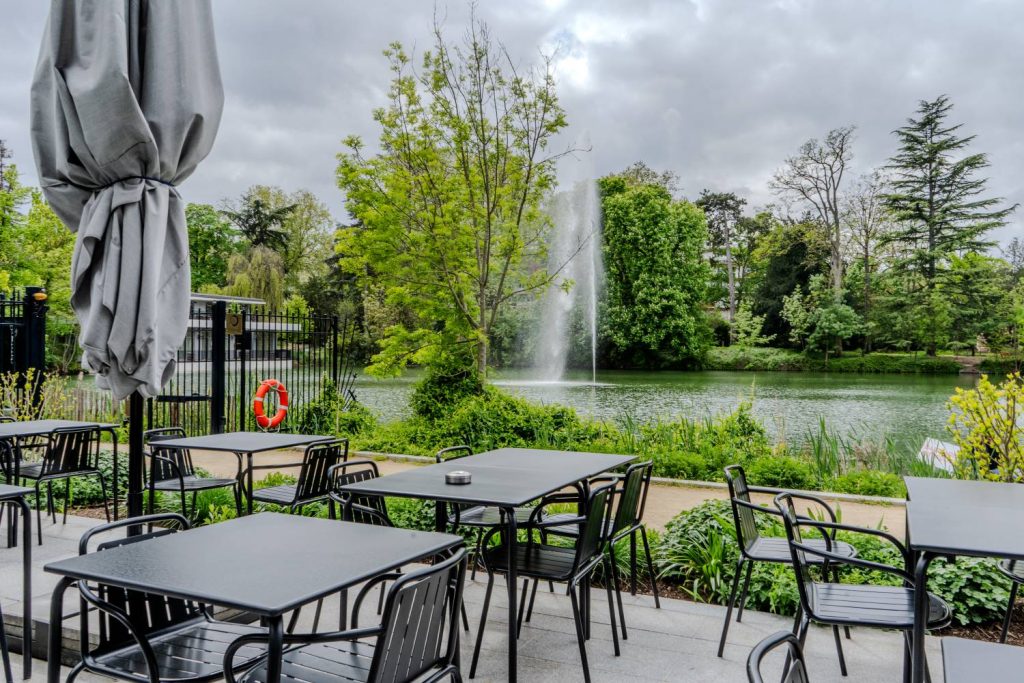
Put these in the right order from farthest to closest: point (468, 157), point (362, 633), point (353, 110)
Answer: point (353, 110) < point (468, 157) < point (362, 633)

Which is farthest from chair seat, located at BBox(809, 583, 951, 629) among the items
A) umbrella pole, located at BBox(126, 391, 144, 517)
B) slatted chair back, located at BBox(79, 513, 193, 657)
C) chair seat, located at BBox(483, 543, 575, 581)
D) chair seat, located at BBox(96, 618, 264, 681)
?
umbrella pole, located at BBox(126, 391, 144, 517)

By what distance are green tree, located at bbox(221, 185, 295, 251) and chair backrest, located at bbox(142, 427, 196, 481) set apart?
112 ft

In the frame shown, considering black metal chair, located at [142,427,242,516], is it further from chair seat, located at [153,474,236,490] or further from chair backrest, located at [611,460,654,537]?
chair backrest, located at [611,460,654,537]

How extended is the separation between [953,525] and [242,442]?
397 centimetres

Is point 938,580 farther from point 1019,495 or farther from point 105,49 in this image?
point 105,49

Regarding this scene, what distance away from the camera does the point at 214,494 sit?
5.92 m

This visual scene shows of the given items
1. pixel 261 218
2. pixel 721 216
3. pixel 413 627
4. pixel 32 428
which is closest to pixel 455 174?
pixel 32 428

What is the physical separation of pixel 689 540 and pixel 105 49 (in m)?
3.79

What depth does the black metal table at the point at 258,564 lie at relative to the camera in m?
1.77

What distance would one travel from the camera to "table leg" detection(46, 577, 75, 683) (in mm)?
2068

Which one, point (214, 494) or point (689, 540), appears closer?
point (689, 540)

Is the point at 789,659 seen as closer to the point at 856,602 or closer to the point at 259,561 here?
the point at 259,561

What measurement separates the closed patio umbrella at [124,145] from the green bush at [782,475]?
5.70 m

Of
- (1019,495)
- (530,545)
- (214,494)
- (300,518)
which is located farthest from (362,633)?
(214,494)
